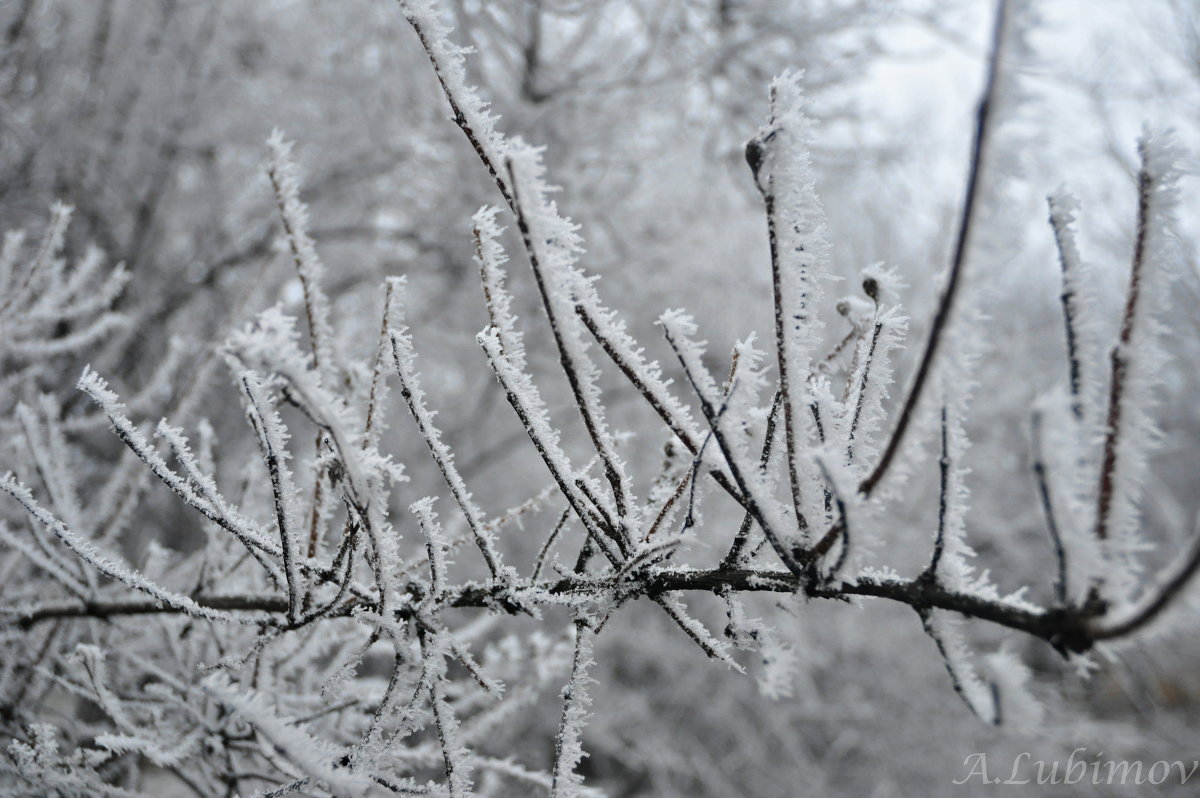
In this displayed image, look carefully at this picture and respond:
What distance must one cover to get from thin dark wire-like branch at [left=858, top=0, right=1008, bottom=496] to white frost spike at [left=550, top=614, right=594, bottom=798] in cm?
40

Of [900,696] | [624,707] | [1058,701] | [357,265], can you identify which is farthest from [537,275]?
[1058,701]

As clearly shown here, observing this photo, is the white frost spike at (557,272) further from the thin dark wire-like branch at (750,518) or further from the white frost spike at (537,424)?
the thin dark wire-like branch at (750,518)

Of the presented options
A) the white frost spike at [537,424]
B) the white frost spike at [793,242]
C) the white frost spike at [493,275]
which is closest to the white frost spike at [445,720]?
the white frost spike at [537,424]

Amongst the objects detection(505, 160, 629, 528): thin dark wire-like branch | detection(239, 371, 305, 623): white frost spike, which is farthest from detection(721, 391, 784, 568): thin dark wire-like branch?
detection(239, 371, 305, 623): white frost spike

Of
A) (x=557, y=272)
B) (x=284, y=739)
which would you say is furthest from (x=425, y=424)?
(x=284, y=739)

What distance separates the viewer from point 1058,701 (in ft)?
20.2

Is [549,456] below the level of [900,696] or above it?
above

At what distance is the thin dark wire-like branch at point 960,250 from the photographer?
1.50ft

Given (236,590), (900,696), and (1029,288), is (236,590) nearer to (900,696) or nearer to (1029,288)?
(900,696)

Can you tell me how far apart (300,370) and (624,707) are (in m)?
5.37

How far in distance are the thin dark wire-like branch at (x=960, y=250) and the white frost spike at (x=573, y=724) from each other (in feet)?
1.31

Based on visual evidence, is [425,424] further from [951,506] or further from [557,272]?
[951,506]

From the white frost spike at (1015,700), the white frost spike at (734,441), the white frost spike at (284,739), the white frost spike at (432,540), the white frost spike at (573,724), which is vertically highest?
the white frost spike at (734,441)

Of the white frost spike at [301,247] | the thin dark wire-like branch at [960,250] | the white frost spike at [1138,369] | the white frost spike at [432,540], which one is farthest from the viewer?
the white frost spike at [301,247]
